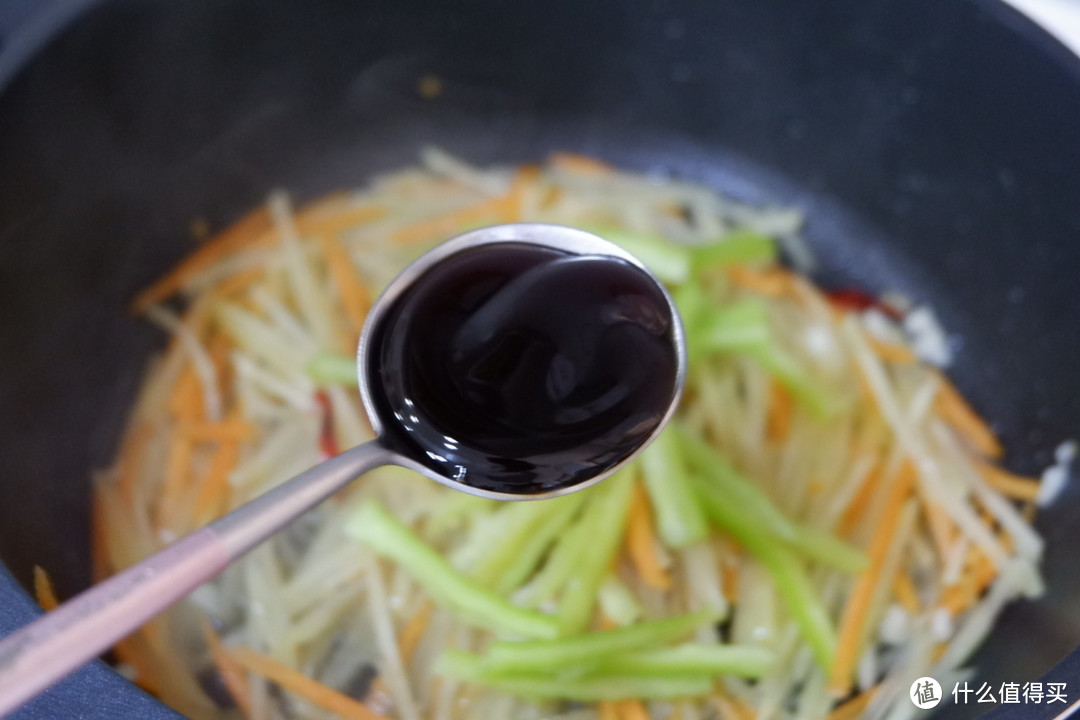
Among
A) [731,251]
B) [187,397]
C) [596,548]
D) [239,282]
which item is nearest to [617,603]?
[596,548]

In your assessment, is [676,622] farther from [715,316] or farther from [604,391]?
[715,316]

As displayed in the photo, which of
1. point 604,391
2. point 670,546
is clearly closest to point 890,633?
point 670,546

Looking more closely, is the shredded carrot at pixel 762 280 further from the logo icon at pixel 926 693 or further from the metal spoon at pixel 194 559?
the logo icon at pixel 926 693

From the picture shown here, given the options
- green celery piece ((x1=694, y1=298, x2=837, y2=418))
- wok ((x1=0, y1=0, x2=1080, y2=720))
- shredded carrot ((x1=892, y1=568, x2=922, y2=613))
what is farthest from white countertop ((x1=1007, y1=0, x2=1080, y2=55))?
shredded carrot ((x1=892, y1=568, x2=922, y2=613))

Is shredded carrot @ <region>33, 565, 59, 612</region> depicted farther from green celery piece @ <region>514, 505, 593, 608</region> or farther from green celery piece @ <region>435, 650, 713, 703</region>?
green celery piece @ <region>514, 505, 593, 608</region>

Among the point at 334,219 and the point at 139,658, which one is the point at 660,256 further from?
the point at 139,658
